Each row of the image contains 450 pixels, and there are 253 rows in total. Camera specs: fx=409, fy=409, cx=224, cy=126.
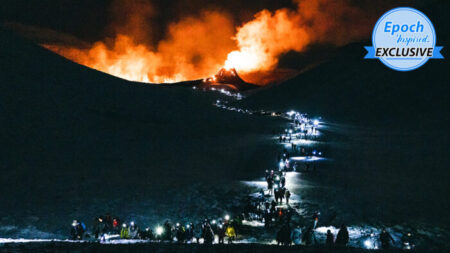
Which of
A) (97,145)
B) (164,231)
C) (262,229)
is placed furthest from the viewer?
(97,145)

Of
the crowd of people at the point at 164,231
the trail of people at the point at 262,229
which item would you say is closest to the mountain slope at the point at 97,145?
the crowd of people at the point at 164,231

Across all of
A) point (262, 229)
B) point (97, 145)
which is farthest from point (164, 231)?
point (97, 145)

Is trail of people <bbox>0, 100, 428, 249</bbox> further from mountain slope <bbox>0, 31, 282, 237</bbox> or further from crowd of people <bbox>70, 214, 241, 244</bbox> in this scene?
mountain slope <bbox>0, 31, 282, 237</bbox>

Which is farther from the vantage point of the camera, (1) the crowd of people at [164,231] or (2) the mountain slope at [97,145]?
(2) the mountain slope at [97,145]

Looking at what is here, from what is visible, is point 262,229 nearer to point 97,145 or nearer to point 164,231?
point 164,231

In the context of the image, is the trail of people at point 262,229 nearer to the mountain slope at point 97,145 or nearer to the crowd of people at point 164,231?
the crowd of people at point 164,231

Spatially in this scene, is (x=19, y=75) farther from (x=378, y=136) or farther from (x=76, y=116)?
(x=378, y=136)

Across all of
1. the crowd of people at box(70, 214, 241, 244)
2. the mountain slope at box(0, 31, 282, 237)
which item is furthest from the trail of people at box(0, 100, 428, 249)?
the mountain slope at box(0, 31, 282, 237)

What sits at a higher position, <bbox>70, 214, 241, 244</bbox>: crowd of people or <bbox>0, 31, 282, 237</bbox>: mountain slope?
<bbox>0, 31, 282, 237</bbox>: mountain slope

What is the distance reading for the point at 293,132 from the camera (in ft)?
189

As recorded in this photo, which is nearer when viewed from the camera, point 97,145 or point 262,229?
point 262,229

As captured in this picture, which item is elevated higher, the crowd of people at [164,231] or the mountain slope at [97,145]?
the mountain slope at [97,145]

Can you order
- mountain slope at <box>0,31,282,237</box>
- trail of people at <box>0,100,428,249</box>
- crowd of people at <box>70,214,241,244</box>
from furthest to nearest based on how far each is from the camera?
mountain slope at <box>0,31,282,237</box>, crowd of people at <box>70,214,241,244</box>, trail of people at <box>0,100,428,249</box>

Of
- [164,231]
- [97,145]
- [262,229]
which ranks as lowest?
[262,229]
